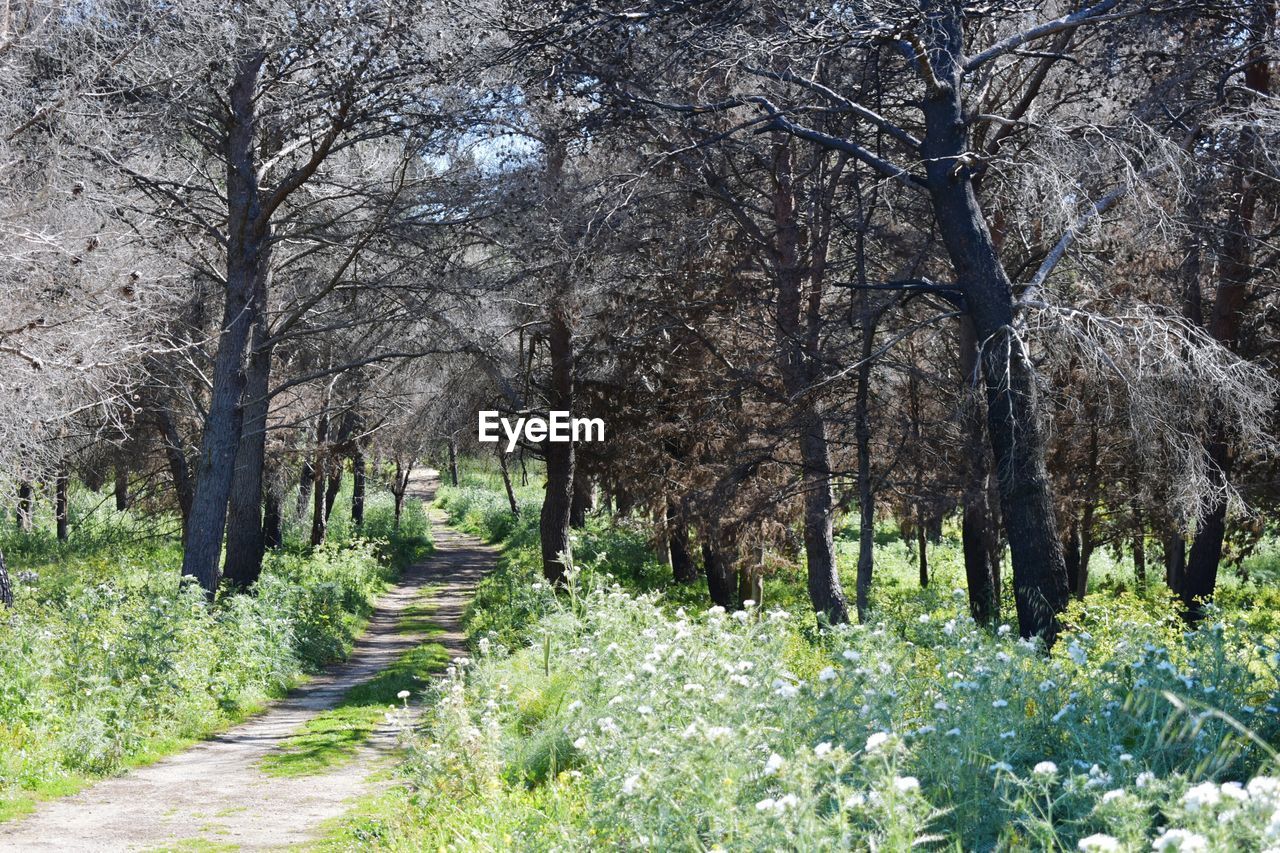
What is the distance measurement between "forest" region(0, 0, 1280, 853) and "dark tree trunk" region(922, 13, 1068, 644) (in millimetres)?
37

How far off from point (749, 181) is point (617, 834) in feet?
41.6

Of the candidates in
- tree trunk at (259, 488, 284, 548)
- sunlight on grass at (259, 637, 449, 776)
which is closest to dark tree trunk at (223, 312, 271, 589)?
sunlight on grass at (259, 637, 449, 776)

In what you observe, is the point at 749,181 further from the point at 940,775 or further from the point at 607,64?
the point at 940,775

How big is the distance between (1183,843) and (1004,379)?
7.83 meters

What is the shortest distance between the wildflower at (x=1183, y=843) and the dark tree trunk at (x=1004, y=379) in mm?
7307

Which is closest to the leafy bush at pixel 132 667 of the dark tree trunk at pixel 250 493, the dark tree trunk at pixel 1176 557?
the dark tree trunk at pixel 250 493

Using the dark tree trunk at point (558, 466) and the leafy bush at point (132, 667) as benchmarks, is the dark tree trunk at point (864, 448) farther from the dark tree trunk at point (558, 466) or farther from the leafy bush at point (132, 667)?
the leafy bush at point (132, 667)

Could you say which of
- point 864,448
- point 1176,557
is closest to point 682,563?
point 1176,557

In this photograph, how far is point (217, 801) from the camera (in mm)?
8602

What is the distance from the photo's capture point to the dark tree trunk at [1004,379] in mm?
9734

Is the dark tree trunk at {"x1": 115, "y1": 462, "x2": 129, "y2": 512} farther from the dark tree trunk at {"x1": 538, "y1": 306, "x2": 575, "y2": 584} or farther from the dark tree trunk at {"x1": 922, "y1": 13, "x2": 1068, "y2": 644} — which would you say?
the dark tree trunk at {"x1": 922, "y1": 13, "x2": 1068, "y2": 644}

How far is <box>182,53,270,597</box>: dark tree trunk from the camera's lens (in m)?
15.6

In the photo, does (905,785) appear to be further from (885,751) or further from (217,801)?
(217,801)

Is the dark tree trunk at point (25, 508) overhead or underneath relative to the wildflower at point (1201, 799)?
overhead
